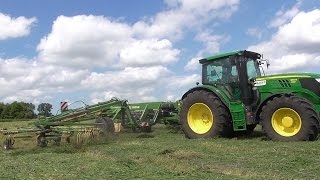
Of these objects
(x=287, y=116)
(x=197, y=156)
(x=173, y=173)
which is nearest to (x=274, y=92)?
(x=287, y=116)

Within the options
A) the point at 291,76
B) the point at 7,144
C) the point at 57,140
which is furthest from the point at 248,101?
the point at 7,144

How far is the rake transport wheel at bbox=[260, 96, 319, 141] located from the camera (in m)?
11.7

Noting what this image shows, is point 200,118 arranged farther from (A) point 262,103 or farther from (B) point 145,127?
(B) point 145,127

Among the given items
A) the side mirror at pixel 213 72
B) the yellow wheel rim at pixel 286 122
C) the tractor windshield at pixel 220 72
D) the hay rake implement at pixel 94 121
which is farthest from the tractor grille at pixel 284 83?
the hay rake implement at pixel 94 121

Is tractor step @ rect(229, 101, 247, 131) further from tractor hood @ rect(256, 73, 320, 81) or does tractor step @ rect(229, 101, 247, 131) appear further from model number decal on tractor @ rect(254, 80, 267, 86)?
tractor hood @ rect(256, 73, 320, 81)

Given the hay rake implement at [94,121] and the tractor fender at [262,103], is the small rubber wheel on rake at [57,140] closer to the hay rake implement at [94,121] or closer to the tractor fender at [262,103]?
the hay rake implement at [94,121]

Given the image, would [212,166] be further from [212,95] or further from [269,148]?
[212,95]

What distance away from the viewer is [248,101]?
44.7 ft

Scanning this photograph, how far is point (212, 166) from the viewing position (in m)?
8.45

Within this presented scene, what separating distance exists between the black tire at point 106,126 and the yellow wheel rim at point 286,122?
5.64m

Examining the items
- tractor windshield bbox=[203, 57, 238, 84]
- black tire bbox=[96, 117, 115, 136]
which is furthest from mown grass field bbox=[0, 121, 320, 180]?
black tire bbox=[96, 117, 115, 136]

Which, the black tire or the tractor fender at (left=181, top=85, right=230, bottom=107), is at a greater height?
the tractor fender at (left=181, top=85, right=230, bottom=107)

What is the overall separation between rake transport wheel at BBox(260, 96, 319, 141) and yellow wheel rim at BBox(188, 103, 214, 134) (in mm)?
2049

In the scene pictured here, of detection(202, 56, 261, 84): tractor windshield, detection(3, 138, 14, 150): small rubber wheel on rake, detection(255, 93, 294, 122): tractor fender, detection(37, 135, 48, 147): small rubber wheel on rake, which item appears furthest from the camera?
detection(202, 56, 261, 84): tractor windshield
